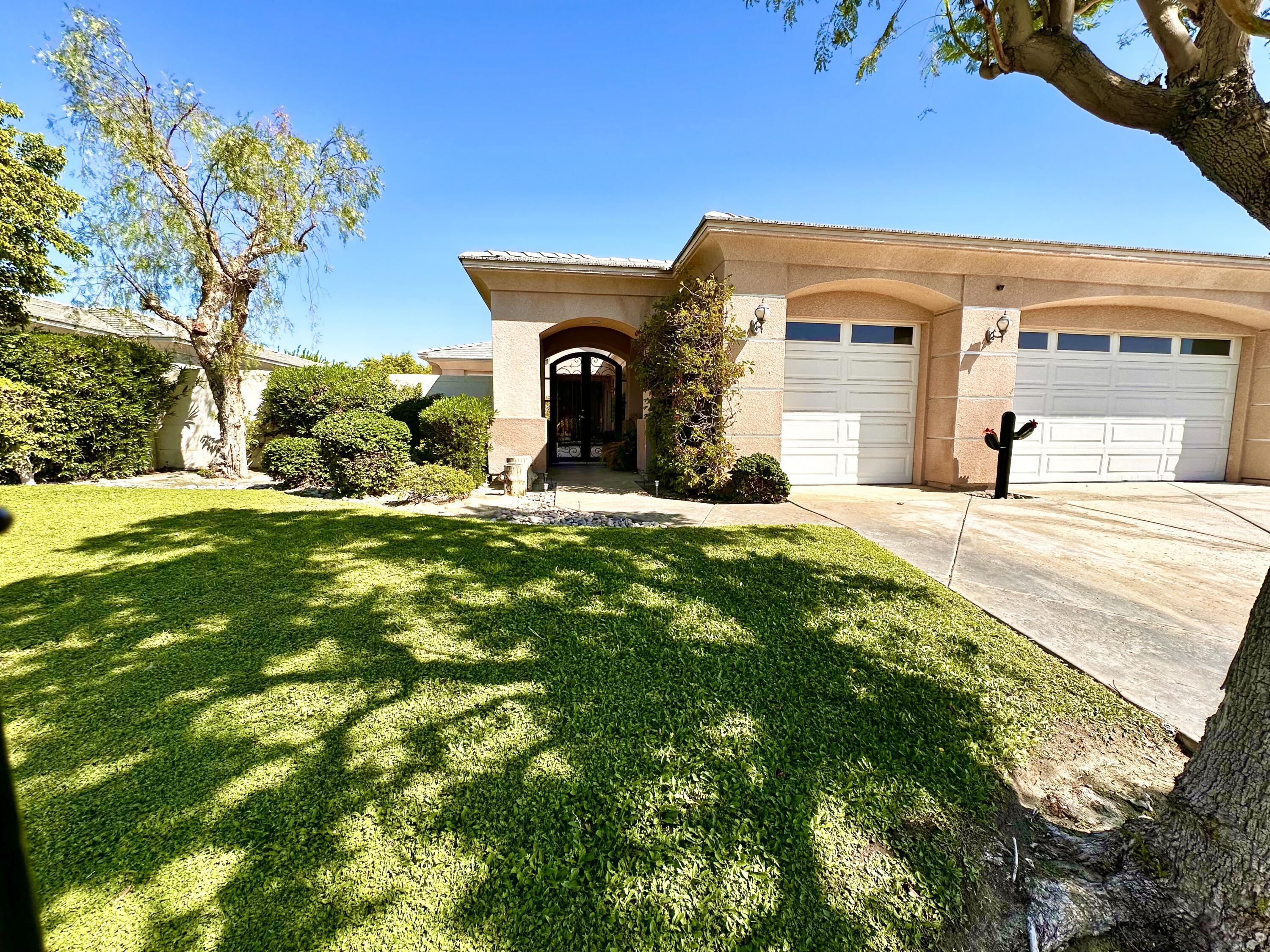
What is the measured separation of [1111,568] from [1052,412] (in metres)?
7.14

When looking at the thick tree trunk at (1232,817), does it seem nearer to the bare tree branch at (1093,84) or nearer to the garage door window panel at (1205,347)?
the bare tree branch at (1093,84)

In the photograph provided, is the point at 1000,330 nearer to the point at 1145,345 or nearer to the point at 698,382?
the point at 1145,345

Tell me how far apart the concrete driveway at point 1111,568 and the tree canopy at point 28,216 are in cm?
1169

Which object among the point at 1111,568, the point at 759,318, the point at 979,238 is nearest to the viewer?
the point at 1111,568

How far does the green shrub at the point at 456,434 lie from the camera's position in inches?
344

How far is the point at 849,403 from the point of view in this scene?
9820 millimetres

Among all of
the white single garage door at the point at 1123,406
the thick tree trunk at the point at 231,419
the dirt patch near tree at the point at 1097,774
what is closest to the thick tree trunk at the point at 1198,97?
the dirt patch near tree at the point at 1097,774

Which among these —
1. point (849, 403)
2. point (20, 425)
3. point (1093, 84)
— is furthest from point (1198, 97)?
point (20, 425)

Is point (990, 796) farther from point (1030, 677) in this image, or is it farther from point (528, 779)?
point (528, 779)

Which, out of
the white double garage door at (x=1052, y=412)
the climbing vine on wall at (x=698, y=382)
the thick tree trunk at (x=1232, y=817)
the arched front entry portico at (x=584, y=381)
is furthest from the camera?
the arched front entry portico at (x=584, y=381)

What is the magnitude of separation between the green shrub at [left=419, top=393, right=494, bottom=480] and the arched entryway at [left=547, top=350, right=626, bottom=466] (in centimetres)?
223

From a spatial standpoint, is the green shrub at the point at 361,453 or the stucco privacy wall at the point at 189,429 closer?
the green shrub at the point at 361,453

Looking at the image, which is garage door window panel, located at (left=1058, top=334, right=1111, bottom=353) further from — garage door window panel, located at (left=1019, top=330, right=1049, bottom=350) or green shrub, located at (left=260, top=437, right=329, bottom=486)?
green shrub, located at (left=260, top=437, right=329, bottom=486)

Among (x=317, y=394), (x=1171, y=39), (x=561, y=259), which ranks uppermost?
(x=561, y=259)
